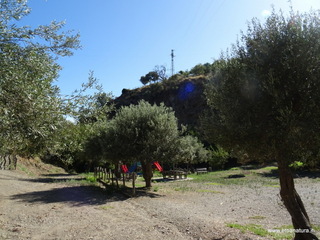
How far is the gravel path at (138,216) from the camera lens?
766 cm

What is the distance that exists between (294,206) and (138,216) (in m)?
5.64

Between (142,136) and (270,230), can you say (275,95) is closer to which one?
(270,230)

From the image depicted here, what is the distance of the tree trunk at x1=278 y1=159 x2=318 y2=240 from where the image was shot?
6.14m

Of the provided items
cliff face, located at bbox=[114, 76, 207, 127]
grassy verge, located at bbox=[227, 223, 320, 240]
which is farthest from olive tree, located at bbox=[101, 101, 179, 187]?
cliff face, located at bbox=[114, 76, 207, 127]

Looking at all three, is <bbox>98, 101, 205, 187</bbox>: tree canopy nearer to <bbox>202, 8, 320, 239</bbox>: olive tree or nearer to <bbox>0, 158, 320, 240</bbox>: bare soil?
<bbox>0, 158, 320, 240</bbox>: bare soil

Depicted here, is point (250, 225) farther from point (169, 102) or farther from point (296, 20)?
point (169, 102)

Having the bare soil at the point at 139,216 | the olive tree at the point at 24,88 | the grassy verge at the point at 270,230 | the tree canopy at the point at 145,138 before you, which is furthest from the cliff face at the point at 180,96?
the olive tree at the point at 24,88

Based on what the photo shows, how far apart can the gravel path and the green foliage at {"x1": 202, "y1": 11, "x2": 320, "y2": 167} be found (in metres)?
2.86

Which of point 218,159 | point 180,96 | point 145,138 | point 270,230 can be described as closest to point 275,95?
point 270,230

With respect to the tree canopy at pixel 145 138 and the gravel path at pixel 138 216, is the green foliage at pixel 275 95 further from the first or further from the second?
the tree canopy at pixel 145 138

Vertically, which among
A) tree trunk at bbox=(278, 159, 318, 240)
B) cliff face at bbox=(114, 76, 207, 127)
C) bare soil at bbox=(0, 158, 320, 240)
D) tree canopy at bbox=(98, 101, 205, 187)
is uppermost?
cliff face at bbox=(114, 76, 207, 127)

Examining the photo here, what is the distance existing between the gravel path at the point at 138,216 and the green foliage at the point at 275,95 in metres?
2.86

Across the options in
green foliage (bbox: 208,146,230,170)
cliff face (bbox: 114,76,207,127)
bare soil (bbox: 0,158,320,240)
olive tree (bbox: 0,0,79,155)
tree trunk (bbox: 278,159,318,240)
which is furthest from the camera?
cliff face (bbox: 114,76,207,127)

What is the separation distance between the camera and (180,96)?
69250mm
